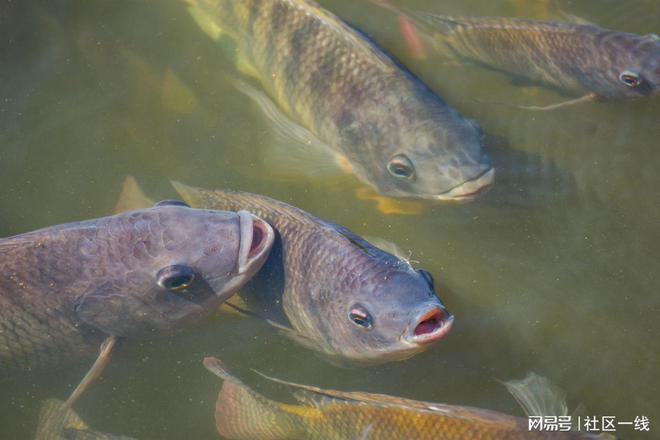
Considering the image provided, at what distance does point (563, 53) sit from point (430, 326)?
9.13 ft

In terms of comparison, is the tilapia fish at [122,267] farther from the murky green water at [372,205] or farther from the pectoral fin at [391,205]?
the pectoral fin at [391,205]

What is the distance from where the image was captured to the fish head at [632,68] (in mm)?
4642

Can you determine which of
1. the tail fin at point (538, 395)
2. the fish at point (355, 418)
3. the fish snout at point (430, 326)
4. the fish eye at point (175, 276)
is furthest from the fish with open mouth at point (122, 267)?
the tail fin at point (538, 395)

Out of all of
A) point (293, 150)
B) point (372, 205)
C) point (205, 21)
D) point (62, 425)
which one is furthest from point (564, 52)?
point (62, 425)

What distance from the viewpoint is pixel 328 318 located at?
3.63 m

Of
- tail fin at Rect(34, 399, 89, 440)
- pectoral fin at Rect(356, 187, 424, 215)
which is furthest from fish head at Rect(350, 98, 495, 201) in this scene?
tail fin at Rect(34, 399, 89, 440)

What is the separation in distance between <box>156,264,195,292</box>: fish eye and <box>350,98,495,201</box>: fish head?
5.33 feet

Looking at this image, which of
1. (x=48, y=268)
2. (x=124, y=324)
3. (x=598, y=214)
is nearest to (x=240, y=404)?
(x=124, y=324)

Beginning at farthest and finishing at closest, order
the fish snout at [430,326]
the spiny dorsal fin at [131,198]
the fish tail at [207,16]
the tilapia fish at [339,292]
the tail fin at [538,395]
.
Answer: the fish tail at [207,16] → the spiny dorsal fin at [131,198] → the tail fin at [538,395] → the tilapia fish at [339,292] → the fish snout at [430,326]

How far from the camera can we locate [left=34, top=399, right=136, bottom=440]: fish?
4.04 metres

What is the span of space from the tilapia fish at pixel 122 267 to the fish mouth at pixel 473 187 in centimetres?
129

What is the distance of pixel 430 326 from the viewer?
332 cm

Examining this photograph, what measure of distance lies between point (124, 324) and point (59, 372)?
77 centimetres

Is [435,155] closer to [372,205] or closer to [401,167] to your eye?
[401,167]
